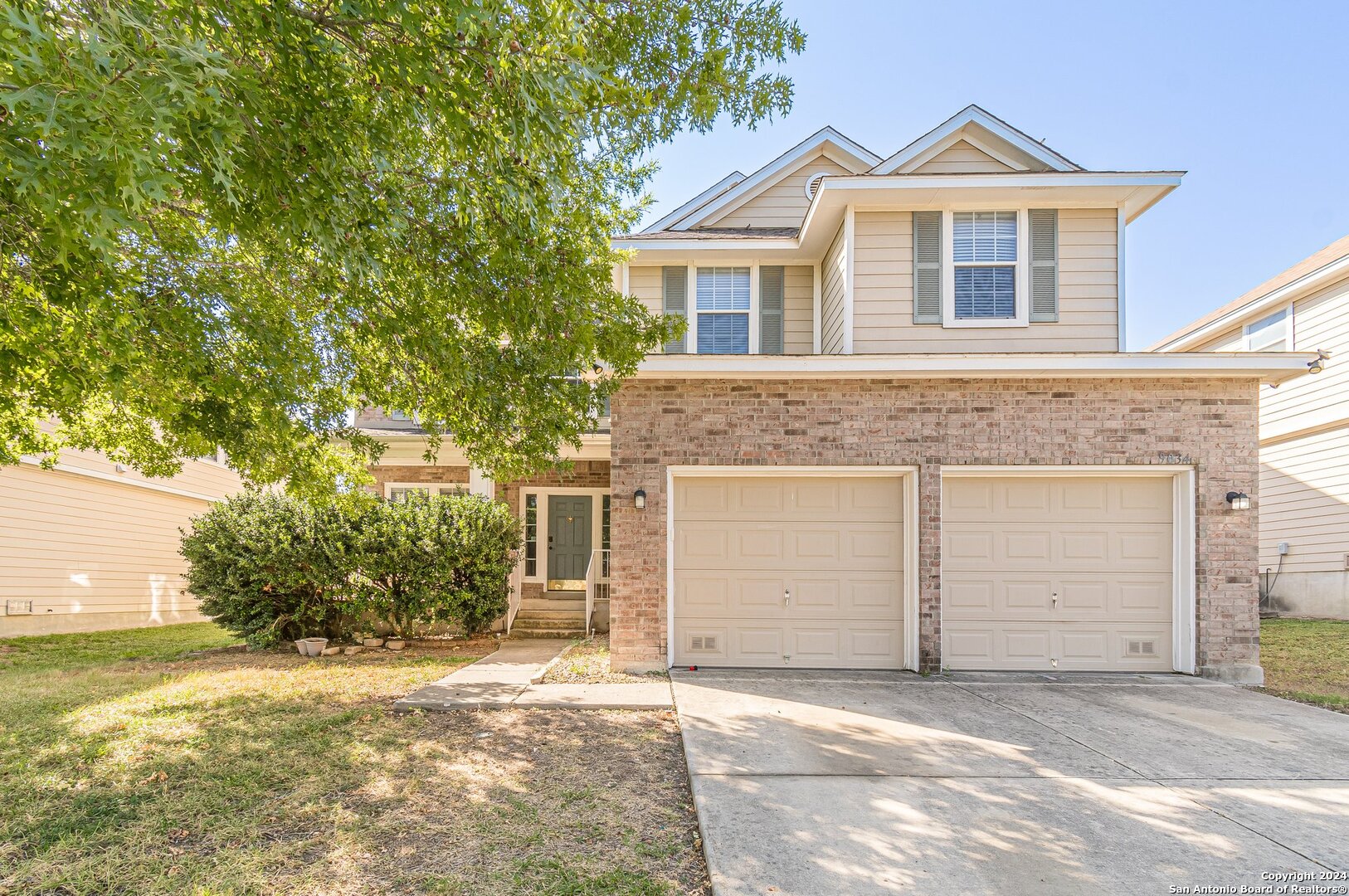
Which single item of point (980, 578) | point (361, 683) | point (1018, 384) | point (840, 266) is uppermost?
point (840, 266)

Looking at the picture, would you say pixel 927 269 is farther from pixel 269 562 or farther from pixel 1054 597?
pixel 269 562

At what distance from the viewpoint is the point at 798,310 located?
10078 millimetres

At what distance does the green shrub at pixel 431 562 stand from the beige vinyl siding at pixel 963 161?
26.2 ft

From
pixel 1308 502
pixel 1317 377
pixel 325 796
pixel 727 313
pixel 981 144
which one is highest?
pixel 981 144

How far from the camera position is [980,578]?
792 cm

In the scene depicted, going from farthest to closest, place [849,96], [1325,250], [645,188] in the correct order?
[1325,250], [849,96], [645,188]

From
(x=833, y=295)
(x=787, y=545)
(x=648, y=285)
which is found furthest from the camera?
(x=648, y=285)

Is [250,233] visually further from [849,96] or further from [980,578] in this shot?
[849,96]

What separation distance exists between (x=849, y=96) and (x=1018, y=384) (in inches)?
200

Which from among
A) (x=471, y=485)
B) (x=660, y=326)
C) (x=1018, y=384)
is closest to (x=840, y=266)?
(x=1018, y=384)

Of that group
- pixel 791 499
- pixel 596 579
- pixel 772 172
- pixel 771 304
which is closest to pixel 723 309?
pixel 771 304

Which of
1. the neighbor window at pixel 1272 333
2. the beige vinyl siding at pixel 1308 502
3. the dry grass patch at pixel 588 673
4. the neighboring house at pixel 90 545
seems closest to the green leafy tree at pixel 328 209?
the dry grass patch at pixel 588 673

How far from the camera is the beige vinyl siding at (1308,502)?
12.5 metres

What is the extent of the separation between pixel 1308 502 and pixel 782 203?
11.8 m
